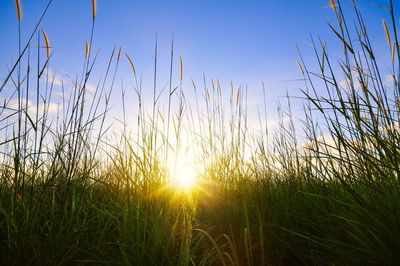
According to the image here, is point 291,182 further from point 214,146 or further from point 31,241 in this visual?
point 31,241

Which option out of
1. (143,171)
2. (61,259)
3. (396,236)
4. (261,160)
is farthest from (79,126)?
(261,160)

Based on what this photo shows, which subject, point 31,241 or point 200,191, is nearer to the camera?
point 31,241

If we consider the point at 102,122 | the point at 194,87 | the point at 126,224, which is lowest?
the point at 126,224

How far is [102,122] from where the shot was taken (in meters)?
1.80

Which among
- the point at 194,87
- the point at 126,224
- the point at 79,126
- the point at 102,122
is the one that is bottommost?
the point at 126,224

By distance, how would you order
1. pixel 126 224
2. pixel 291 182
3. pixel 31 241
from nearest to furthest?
pixel 31 241
pixel 126 224
pixel 291 182

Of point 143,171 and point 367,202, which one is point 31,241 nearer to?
point 143,171

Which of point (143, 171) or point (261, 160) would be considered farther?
point (261, 160)

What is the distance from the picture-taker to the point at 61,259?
3.98ft

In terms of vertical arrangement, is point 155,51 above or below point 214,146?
above

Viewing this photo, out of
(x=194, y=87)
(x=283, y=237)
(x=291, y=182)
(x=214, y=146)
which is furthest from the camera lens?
(x=214, y=146)

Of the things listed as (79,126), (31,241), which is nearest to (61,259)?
(31,241)

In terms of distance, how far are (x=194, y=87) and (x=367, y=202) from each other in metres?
1.84

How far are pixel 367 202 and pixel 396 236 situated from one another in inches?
7.2
